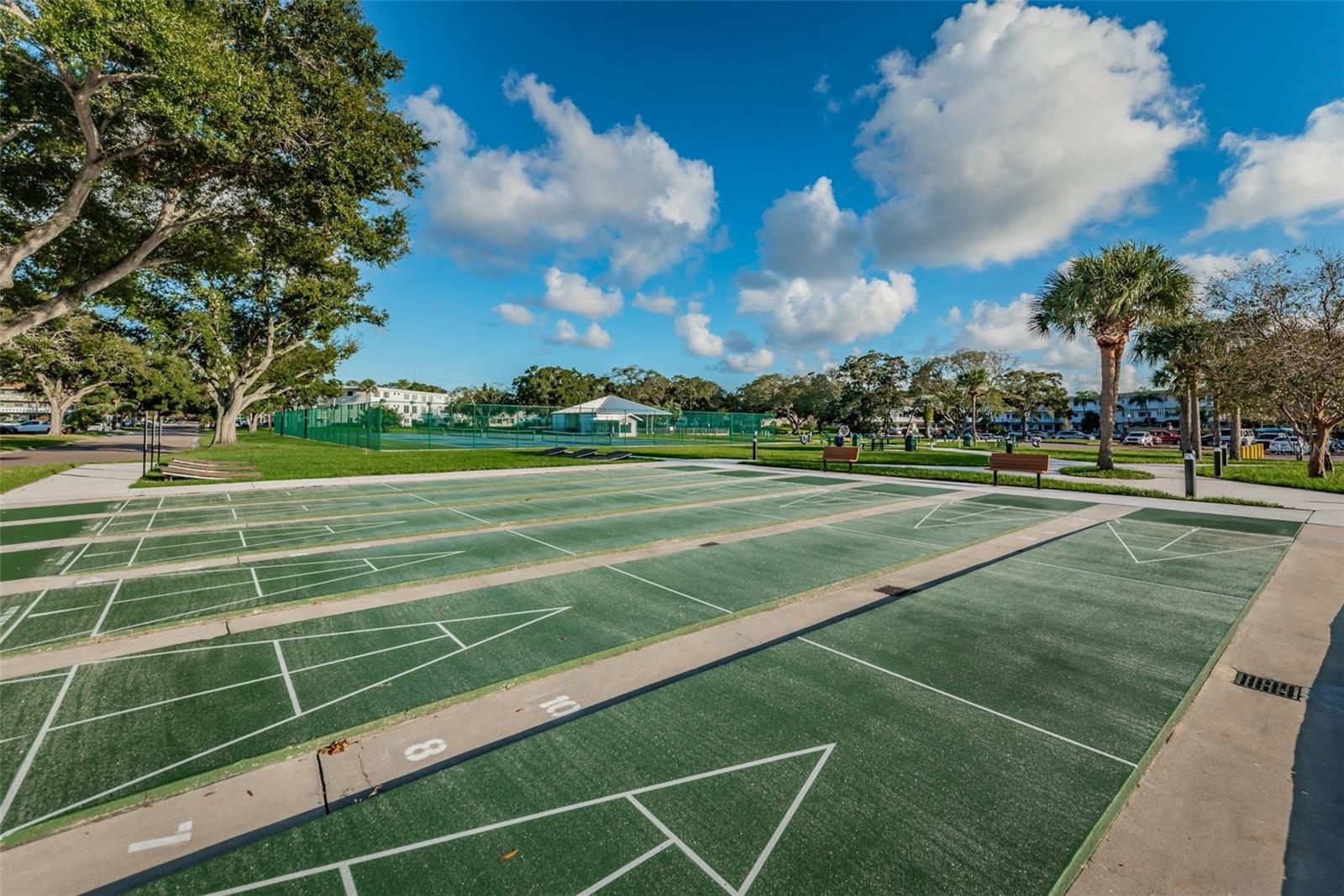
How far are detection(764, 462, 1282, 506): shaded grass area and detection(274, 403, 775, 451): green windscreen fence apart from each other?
21.3 m

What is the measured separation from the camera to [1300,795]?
253cm

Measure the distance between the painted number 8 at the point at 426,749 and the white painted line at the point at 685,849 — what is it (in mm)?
1146

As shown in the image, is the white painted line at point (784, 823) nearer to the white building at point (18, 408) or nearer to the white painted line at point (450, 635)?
the white painted line at point (450, 635)

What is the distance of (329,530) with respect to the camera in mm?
8406

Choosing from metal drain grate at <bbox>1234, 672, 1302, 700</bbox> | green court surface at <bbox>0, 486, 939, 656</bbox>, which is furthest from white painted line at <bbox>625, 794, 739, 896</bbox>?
green court surface at <bbox>0, 486, 939, 656</bbox>

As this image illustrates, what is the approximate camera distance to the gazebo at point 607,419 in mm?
40750

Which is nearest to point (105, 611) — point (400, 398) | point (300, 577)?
point (300, 577)

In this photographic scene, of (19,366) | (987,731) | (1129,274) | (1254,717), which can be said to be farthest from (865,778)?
(19,366)

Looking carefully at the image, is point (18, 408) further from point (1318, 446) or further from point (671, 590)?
point (1318, 446)

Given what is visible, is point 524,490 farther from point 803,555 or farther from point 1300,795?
point 1300,795

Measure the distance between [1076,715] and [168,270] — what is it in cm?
3004

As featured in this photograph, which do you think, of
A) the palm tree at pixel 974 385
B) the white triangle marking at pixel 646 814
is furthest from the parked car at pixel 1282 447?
the white triangle marking at pixel 646 814

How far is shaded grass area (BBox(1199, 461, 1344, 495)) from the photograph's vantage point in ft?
44.7

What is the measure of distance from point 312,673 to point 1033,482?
16.2 meters
